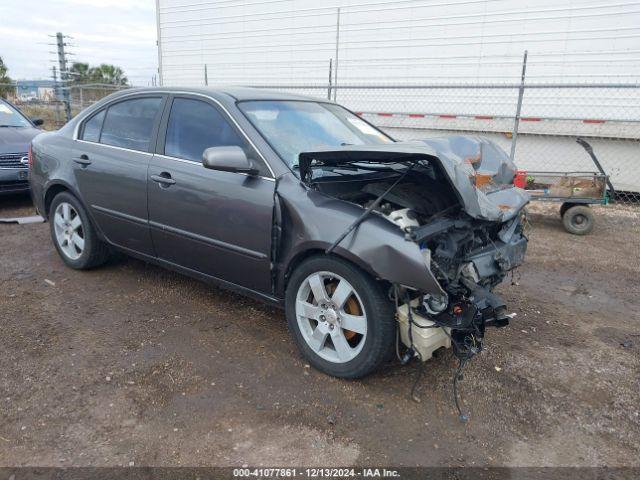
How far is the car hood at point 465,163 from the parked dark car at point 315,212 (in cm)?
1

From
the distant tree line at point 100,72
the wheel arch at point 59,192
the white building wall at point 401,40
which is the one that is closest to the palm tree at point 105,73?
the distant tree line at point 100,72

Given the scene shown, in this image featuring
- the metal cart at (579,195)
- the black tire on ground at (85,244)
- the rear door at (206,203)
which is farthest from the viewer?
the metal cart at (579,195)

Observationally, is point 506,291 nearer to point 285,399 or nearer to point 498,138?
point 285,399

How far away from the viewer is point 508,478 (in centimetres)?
235

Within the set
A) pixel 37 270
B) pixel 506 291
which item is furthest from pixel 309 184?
pixel 37 270

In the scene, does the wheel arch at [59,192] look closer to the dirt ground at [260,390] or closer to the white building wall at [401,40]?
the dirt ground at [260,390]

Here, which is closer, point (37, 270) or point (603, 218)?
point (37, 270)

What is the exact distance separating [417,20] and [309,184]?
24.4 feet

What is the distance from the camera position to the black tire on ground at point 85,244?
4.50 meters

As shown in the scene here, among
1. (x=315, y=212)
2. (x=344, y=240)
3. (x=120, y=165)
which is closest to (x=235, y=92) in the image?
(x=120, y=165)

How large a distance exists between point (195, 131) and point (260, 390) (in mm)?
1907

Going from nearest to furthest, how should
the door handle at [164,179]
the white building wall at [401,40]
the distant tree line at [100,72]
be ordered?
the door handle at [164,179] → the white building wall at [401,40] → the distant tree line at [100,72]

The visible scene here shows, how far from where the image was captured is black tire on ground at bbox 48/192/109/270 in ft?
14.8

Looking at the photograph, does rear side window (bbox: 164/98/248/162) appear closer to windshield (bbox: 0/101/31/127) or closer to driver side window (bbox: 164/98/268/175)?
driver side window (bbox: 164/98/268/175)
